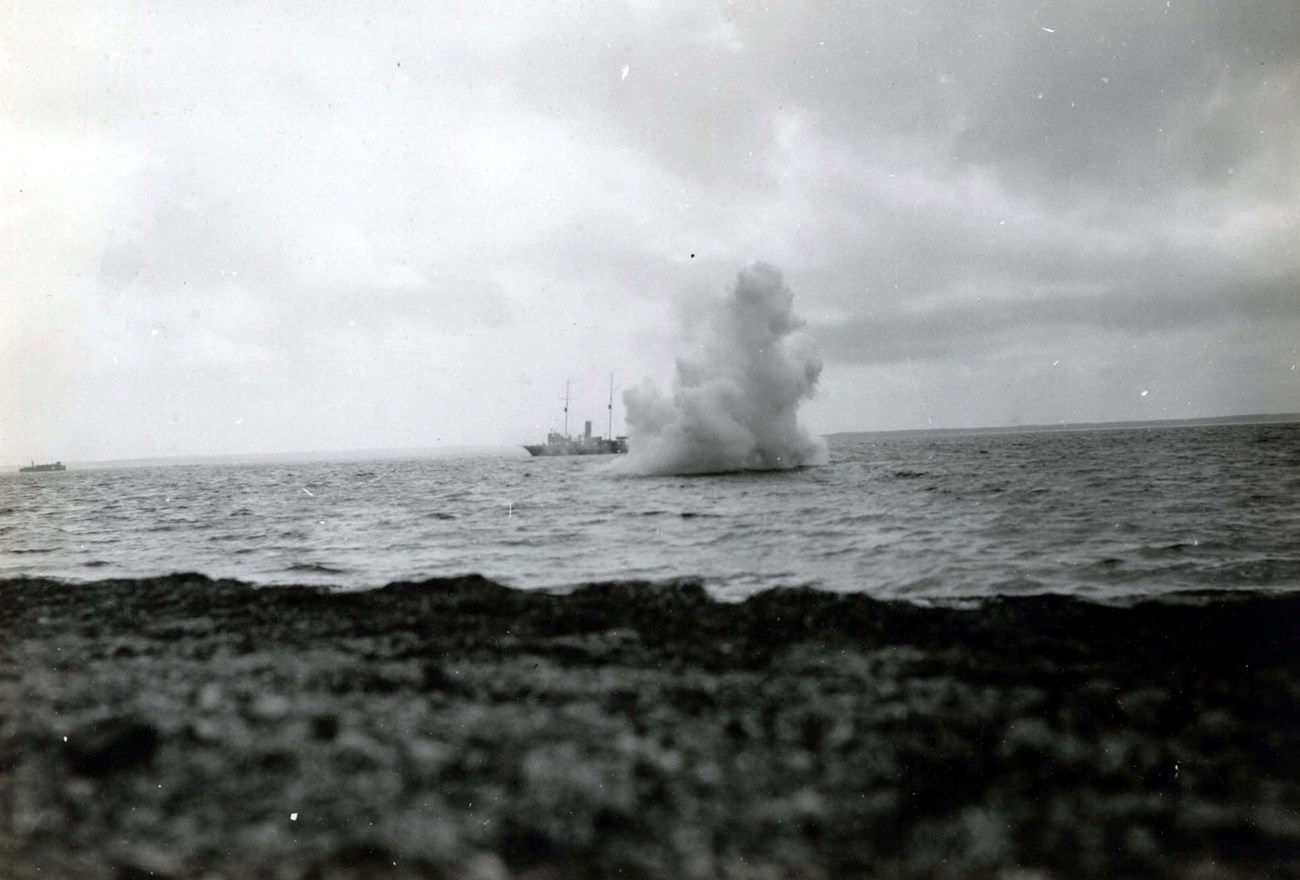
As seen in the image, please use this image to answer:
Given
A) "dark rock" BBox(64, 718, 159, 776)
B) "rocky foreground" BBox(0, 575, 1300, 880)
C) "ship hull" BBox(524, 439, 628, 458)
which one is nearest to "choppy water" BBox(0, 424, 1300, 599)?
"rocky foreground" BBox(0, 575, 1300, 880)

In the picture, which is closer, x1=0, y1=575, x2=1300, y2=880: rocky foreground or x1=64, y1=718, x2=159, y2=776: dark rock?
x1=0, y1=575, x2=1300, y2=880: rocky foreground

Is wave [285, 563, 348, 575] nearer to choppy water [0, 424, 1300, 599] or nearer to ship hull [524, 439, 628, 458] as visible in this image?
choppy water [0, 424, 1300, 599]

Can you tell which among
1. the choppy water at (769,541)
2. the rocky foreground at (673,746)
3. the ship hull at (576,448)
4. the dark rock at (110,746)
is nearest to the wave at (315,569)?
the choppy water at (769,541)

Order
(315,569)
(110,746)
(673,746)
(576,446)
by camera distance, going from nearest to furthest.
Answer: (673,746)
(110,746)
(315,569)
(576,446)

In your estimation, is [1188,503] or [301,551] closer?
[301,551]

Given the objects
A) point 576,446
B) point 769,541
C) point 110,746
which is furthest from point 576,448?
point 110,746

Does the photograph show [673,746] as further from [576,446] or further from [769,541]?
[576,446]

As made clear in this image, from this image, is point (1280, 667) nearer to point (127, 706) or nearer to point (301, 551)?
point (127, 706)

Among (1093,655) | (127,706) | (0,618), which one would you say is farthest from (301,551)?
(1093,655)

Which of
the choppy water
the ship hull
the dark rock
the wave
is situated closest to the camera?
the dark rock
